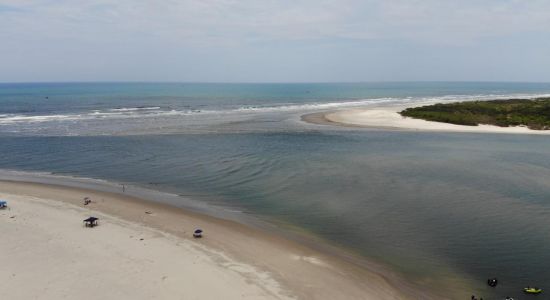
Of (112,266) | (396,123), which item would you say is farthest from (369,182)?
(396,123)

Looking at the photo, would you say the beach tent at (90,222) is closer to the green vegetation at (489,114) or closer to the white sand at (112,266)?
the white sand at (112,266)

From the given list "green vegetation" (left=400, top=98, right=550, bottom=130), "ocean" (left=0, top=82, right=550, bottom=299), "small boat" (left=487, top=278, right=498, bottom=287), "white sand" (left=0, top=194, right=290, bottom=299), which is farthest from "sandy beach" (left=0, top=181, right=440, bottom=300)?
"green vegetation" (left=400, top=98, right=550, bottom=130)

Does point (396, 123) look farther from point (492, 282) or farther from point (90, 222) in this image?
point (90, 222)

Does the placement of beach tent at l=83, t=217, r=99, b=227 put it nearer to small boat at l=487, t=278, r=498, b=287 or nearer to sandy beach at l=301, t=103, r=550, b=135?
small boat at l=487, t=278, r=498, b=287

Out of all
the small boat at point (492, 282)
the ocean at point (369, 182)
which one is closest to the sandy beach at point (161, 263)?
the ocean at point (369, 182)

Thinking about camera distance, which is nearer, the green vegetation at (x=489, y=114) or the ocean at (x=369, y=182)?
the ocean at (x=369, y=182)
